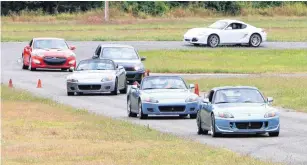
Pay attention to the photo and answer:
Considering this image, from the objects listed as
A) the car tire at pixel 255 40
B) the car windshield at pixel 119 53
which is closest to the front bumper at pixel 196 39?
the car tire at pixel 255 40

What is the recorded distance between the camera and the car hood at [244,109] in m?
24.5

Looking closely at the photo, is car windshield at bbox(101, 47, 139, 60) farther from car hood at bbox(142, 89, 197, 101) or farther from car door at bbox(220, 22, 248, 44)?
car door at bbox(220, 22, 248, 44)

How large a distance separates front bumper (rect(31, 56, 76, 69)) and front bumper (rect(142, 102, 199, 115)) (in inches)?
867

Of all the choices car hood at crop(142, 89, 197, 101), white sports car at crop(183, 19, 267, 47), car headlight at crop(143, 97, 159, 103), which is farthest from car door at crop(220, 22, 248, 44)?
car headlight at crop(143, 97, 159, 103)

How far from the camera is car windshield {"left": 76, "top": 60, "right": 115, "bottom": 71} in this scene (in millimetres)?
41250

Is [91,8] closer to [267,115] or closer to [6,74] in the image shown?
[6,74]

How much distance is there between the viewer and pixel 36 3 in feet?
325

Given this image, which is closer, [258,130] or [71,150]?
[71,150]

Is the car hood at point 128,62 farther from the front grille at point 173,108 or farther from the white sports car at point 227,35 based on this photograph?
the white sports car at point 227,35

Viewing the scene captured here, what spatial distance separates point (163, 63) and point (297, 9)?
43631 millimetres

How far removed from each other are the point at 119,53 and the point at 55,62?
18.5ft

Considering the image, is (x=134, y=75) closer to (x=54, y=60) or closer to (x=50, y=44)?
(x=54, y=60)

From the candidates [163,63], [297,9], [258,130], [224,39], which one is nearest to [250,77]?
[163,63]

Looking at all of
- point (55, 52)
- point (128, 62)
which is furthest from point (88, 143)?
point (55, 52)
